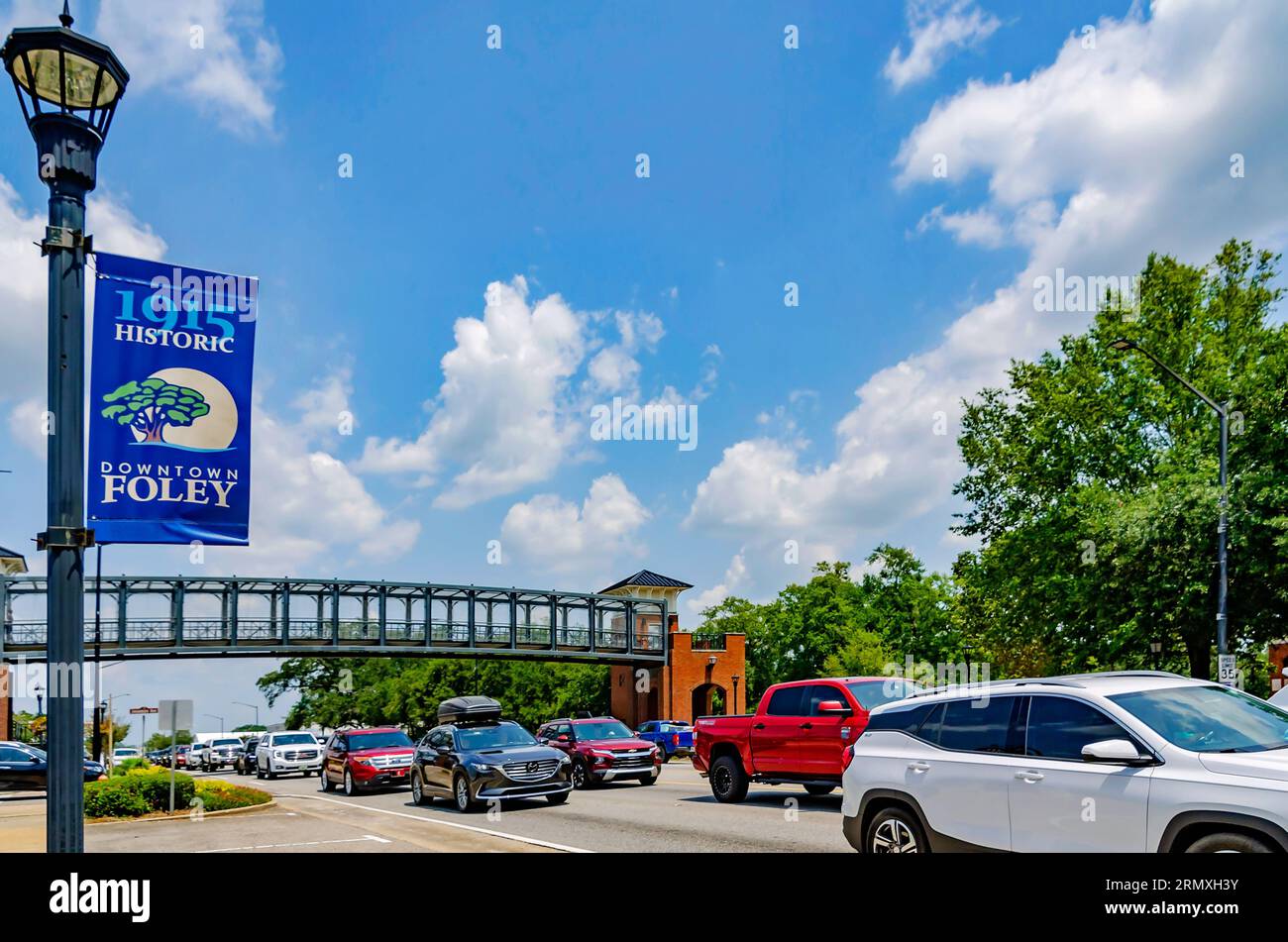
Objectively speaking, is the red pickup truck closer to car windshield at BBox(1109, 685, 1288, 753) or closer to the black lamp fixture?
car windshield at BBox(1109, 685, 1288, 753)

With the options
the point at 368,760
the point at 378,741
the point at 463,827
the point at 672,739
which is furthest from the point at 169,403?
the point at 672,739

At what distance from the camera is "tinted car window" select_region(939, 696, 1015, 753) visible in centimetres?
805

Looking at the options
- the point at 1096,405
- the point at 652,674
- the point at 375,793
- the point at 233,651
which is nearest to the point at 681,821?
the point at 375,793

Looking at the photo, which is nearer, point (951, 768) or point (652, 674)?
point (951, 768)

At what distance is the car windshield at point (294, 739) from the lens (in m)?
42.5

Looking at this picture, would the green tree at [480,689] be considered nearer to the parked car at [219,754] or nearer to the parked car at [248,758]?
the parked car at [219,754]

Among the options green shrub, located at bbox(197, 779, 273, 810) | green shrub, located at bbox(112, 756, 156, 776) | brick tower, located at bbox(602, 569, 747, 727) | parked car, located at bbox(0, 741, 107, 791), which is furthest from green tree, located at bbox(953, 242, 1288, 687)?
green shrub, located at bbox(112, 756, 156, 776)

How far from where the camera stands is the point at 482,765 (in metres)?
19.0

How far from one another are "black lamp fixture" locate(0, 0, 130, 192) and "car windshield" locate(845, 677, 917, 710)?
1300cm

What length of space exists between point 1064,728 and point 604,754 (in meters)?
18.0

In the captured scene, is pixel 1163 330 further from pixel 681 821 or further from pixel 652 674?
pixel 652 674

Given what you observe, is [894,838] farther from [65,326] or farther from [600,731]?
[600,731]
